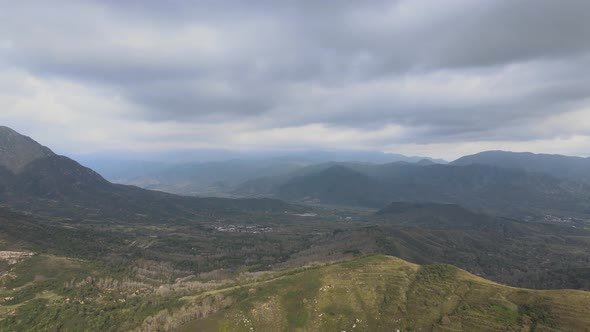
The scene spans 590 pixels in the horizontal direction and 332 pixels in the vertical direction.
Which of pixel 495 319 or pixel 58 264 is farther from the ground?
pixel 495 319

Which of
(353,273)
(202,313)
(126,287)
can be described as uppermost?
(353,273)

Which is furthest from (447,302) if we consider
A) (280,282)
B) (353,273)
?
(280,282)

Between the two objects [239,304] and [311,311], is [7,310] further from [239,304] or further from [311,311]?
[311,311]

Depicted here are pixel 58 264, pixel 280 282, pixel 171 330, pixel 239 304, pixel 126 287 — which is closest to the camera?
pixel 171 330

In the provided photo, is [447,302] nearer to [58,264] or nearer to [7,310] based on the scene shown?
[7,310]

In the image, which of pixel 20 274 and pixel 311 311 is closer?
pixel 311 311

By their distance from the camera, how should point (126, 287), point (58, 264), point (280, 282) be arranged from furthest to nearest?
point (58, 264) < point (126, 287) < point (280, 282)
